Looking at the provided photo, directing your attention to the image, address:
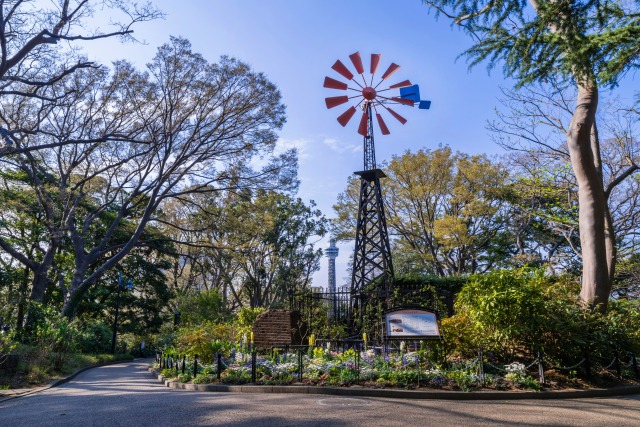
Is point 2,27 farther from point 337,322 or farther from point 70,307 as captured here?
point 70,307

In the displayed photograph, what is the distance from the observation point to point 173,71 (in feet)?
61.5

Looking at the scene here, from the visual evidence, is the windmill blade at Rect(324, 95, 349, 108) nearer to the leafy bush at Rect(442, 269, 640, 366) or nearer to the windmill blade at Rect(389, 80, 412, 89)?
the windmill blade at Rect(389, 80, 412, 89)

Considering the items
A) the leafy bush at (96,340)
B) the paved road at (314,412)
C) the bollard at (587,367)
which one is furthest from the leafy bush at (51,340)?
the bollard at (587,367)

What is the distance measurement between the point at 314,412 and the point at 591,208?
811cm

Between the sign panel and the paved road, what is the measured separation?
2.05 meters

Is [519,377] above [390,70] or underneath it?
underneath

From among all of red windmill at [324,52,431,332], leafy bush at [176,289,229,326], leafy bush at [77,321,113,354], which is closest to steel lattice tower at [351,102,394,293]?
red windmill at [324,52,431,332]

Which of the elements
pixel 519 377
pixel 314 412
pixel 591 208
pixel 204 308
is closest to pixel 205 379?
pixel 314 412

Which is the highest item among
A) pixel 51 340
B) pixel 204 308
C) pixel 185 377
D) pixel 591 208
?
pixel 591 208

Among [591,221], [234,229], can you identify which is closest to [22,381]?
[234,229]

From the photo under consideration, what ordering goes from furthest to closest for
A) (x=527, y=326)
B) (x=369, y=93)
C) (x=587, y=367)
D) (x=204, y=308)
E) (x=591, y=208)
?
(x=204, y=308)
(x=369, y=93)
(x=591, y=208)
(x=527, y=326)
(x=587, y=367)

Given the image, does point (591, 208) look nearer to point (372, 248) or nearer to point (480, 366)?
point (480, 366)

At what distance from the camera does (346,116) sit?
1689 cm

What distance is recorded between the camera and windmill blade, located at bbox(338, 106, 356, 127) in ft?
55.1
